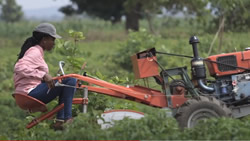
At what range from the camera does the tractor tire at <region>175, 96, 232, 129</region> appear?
266 inches

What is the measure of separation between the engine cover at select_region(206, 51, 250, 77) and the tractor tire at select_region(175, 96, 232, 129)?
629 millimetres

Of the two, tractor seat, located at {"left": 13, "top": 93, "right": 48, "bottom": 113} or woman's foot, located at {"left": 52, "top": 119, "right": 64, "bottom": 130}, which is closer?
tractor seat, located at {"left": 13, "top": 93, "right": 48, "bottom": 113}

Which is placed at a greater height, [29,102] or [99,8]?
[99,8]

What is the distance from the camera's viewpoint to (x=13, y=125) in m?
10.5

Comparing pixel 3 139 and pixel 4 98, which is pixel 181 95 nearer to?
pixel 3 139

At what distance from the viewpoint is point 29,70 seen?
703 centimetres

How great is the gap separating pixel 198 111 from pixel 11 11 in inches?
3002

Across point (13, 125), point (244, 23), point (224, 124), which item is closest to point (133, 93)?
point (224, 124)

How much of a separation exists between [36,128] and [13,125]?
324 centimetres

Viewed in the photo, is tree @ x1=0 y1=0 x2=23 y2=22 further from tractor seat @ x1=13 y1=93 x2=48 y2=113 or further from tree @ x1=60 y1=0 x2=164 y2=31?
tractor seat @ x1=13 y1=93 x2=48 y2=113

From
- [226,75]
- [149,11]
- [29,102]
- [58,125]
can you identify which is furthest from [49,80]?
[149,11]

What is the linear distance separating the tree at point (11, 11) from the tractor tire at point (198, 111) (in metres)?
72.2

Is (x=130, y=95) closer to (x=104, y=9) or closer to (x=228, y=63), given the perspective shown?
(x=228, y=63)

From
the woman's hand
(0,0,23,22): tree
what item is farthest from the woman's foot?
(0,0,23,22): tree
